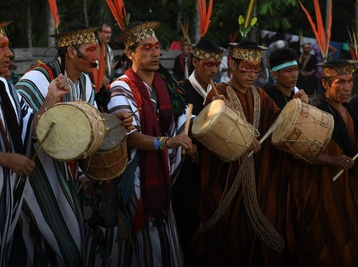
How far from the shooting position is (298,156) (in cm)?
765

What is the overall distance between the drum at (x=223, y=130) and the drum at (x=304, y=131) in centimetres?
35

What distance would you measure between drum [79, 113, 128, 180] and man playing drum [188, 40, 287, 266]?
4.29 feet

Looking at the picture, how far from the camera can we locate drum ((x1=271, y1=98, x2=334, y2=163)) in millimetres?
7457

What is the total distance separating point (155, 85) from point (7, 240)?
1784 millimetres

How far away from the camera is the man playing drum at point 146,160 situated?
7.08 meters

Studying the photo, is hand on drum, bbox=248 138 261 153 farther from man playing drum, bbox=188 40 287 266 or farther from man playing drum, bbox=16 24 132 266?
man playing drum, bbox=16 24 132 266

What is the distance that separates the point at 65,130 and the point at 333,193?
9.57ft

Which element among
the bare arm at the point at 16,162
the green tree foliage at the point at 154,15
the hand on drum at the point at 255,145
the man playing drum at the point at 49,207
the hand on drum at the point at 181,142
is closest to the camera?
the bare arm at the point at 16,162

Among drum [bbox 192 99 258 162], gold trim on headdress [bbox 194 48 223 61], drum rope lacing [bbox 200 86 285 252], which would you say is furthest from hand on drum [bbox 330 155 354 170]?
gold trim on headdress [bbox 194 48 223 61]

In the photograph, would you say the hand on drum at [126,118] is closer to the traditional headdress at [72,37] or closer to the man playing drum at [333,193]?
the traditional headdress at [72,37]

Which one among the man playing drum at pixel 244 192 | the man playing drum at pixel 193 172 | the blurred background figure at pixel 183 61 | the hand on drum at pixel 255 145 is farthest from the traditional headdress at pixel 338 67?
the blurred background figure at pixel 183 61

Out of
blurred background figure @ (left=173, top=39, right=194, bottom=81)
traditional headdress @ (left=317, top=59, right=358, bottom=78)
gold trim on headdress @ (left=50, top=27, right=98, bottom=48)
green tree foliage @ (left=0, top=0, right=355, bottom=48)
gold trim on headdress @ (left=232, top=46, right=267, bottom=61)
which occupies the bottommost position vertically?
green tree foliage @ (left=0, top=0, right=355, bottom=48)

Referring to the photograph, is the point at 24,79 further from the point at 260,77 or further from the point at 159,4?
the point at 159,4

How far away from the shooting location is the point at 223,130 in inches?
279
